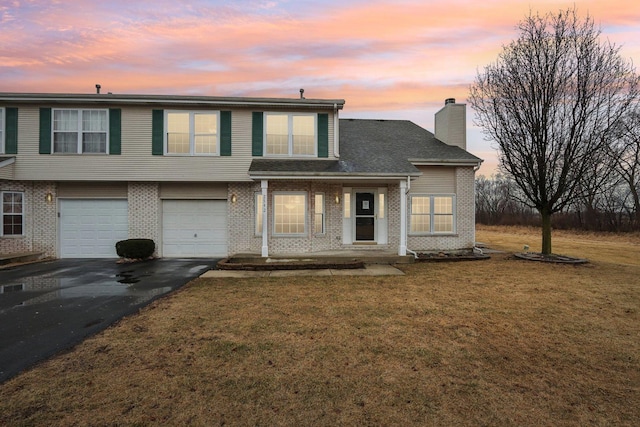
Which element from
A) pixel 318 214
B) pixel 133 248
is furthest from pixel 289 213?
pixel 133 248

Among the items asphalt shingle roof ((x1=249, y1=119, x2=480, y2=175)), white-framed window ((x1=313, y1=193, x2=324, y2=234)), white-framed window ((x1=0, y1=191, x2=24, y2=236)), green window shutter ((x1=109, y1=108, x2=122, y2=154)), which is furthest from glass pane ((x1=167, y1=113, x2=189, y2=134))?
white-framed window ((x1=0, y1=191, x2=24, y2=236))

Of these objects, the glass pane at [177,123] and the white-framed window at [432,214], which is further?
the white-framed window at [432,214]

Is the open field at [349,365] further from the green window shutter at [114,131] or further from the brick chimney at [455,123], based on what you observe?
the brick chimney at [455,123]

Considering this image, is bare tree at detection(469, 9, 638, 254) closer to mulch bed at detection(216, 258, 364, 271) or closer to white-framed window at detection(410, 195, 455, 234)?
white-framed window at detection(410, 195, 455, 234)

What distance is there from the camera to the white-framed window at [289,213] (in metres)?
12.8

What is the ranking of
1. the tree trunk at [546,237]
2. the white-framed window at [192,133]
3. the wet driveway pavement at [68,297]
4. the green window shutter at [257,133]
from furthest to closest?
the tree trunk at [546,237]
the green window shutter at [257,133]
the white-framed window at [192,133]
the wet driveway pavement at [68,297]

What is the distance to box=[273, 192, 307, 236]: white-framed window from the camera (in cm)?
1284

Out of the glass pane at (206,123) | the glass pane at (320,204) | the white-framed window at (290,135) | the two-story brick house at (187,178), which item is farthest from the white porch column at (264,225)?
the glass pane at (206,123)

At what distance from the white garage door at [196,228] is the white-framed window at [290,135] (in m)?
3.07

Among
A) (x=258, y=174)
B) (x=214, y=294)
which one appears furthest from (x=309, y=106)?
(x=214, y=294)

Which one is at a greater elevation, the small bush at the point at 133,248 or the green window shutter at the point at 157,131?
the green window shutter at the point at 157,131

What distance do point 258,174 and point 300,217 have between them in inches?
97.7

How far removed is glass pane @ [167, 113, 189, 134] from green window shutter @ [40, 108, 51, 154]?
4.41 metres

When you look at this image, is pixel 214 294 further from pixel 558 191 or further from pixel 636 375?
pixel 558 191
